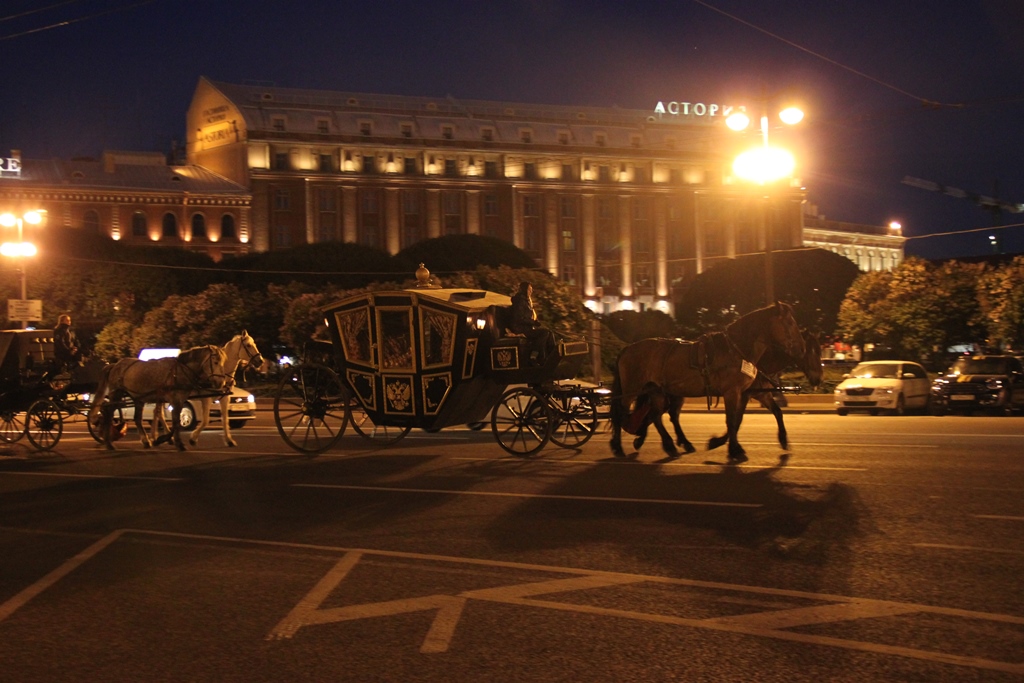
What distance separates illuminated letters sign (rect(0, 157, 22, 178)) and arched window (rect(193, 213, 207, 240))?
14.1 meters

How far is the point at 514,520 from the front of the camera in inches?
365

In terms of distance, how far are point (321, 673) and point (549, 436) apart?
884 cm

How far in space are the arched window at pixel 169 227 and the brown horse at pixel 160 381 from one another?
7780cm

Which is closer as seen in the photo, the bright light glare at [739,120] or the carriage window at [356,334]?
the carriage window at [356,334]

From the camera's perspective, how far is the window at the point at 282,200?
9656 cm

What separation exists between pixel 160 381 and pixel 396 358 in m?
4.99

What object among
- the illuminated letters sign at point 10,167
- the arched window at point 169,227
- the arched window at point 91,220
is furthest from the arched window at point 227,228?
the illuminated letters sign at point 10,167

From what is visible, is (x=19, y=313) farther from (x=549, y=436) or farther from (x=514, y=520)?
(x=514, y=520)

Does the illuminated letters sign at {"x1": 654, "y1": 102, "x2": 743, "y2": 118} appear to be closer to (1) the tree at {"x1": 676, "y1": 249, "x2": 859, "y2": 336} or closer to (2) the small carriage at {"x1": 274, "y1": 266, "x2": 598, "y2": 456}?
(1) the tree at {"x1": 676, "y1": 249, "x2": 859, "y2": 336}

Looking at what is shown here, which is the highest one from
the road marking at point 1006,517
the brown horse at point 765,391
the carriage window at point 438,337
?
the carriage window at point 438,337

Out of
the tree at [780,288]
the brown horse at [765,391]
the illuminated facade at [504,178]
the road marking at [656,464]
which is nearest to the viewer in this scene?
the road marking at [656,464]

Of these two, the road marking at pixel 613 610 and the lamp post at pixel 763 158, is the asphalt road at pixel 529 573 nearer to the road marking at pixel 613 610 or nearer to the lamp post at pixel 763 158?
the road marking at pixel 613 610

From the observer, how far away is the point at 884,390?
2750 cm

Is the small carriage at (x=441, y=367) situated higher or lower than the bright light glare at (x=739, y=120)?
lower
